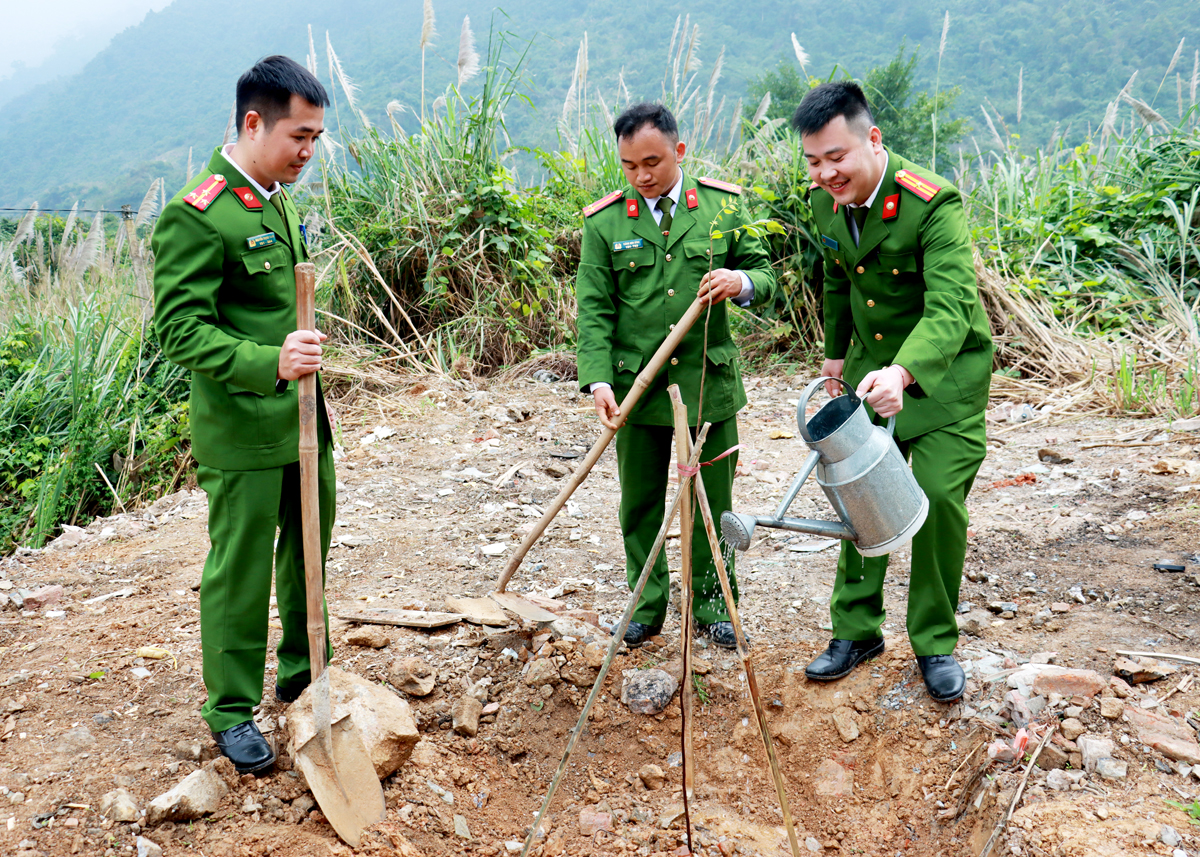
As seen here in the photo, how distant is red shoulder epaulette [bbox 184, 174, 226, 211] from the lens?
1875 mm

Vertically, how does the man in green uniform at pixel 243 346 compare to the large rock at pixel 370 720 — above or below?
above

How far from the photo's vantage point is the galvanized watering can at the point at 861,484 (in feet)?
5.90

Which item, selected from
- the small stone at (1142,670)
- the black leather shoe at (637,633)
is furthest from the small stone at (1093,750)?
the black leather shoe at (637,633)

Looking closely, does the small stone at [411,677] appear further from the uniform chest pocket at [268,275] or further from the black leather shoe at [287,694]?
the uniform chest pocket at [268,275]

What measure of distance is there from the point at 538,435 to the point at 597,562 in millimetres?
1627

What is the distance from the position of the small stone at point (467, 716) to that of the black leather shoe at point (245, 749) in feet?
1.68

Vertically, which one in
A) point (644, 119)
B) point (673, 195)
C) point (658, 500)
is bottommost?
point (658, 500)

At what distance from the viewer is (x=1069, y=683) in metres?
2.17

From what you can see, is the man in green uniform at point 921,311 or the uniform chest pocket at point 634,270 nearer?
the man in green uniform at point 921,311

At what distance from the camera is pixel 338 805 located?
6.45ft

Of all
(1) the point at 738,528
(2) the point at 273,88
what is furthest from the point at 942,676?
(2) the point at 273,88

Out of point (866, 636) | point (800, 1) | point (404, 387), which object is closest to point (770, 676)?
point (866, 636)

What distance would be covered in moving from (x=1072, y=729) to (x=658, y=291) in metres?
1.60

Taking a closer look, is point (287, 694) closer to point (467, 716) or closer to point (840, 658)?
point (467, 716)
